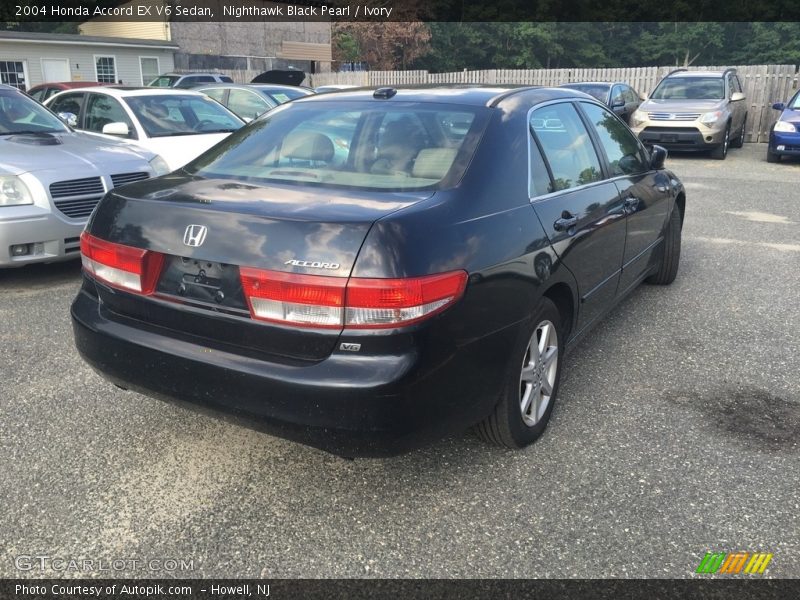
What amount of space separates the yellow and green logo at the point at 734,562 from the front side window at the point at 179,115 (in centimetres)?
705

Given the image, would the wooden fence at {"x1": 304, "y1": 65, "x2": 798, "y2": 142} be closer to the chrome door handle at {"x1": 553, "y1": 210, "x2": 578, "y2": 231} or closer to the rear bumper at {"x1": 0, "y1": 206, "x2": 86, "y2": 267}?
the rear bumper at {"x1": 0, "y1": 206, "x2": 86, "y2": 267}

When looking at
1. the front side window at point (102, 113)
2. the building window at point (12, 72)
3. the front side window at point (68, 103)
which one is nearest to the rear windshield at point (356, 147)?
the front side window at point (102, 113)

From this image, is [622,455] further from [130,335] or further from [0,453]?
[0,453]

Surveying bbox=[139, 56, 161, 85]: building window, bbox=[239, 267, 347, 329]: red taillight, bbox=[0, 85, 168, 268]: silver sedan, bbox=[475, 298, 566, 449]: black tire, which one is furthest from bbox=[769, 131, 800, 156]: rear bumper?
bbox=[139, 56, 161, 85]: building window

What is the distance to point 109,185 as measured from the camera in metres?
5.86

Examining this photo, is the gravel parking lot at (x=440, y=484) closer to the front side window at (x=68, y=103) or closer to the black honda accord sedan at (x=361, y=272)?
the black honda accord sedan at (x=361, y=272)

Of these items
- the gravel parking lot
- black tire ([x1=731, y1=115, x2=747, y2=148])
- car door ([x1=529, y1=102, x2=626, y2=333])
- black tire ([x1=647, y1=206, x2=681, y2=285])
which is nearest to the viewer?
the gravel parking lot

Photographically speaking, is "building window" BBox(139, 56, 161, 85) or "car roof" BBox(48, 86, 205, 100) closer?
"car roof" BBox(48, 86, 205, 100)

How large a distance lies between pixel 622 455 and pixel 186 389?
1.93 metres

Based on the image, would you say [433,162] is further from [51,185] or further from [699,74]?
[699,74]

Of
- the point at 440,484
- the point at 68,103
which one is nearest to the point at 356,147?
the point at 440,484

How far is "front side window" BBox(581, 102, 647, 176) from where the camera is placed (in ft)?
13.8

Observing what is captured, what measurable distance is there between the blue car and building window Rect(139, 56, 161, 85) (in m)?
25.4

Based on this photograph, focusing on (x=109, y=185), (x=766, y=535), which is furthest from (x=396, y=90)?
(x=109, y=185)
